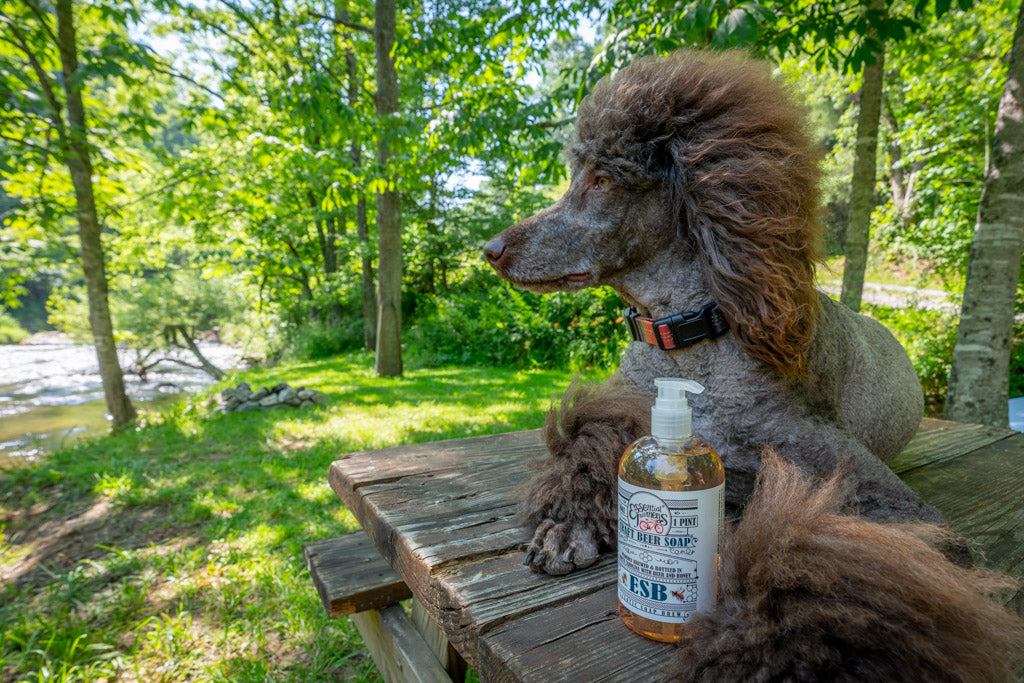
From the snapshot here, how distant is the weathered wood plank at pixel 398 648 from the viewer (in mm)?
1338

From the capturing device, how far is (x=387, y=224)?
654 centimetres

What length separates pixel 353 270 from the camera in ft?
41.0

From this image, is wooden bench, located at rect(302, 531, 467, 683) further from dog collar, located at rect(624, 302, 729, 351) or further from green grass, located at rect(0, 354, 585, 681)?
dog collar, located at rect(624, 302, 729, 351)

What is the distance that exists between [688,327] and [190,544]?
2842mm

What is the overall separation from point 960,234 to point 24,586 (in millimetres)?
7932

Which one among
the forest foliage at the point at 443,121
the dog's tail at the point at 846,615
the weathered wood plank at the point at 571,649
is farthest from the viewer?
the forest foliage at the point at 443,121

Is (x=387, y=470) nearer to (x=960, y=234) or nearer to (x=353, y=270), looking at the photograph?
(x=960, y=234)

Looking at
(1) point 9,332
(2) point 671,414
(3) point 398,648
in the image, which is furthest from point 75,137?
(1) point 9,332

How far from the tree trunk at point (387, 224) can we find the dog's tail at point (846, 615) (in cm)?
507

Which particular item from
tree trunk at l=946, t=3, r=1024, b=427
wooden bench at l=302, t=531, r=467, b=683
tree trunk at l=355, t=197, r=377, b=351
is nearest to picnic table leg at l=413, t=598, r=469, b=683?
wooden bench at l=302, t=531, r=467, b=683

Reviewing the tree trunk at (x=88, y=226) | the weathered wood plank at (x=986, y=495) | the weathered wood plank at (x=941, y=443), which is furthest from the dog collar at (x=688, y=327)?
the tree trunk at (x=88, y=226)

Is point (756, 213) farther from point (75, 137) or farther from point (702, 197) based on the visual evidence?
point (75, 137)

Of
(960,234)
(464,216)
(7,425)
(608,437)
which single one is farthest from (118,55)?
(464,216)

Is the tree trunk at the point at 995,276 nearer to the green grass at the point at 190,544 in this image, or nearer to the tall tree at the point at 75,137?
the green grass at the point at 190,544
